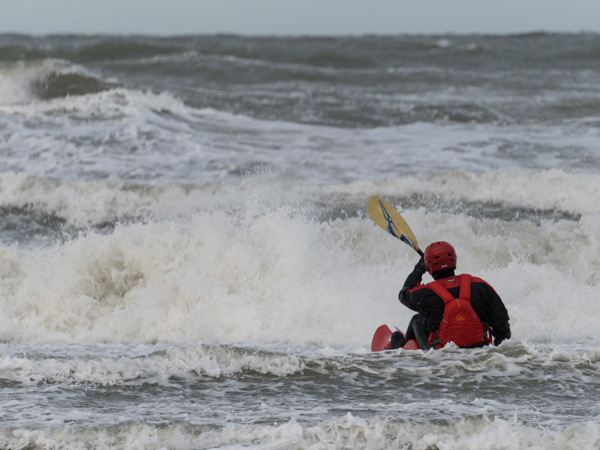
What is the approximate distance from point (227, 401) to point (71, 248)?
410cm

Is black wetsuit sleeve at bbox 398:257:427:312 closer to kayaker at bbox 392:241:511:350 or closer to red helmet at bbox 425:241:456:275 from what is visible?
kayaker at bbox 392:241:511:350

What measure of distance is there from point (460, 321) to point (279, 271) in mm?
3082

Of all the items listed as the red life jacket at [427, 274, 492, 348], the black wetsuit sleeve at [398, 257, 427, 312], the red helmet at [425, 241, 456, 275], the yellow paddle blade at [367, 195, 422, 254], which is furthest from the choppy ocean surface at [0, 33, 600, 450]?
the yellow paddle blade at [367, 195, 422, 254]

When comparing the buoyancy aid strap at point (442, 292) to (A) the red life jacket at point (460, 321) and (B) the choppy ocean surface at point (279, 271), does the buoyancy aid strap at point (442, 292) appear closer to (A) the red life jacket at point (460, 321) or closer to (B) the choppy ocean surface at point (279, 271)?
(A) the red life jacket at point (460, 321)

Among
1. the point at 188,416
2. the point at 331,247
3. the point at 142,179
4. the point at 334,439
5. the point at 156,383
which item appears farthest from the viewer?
the point at 142,179

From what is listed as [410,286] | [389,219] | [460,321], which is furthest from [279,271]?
[460,321]

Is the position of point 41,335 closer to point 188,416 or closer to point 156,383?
point 156,383

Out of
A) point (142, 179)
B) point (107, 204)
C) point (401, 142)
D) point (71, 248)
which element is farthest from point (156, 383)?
point (401, 142)

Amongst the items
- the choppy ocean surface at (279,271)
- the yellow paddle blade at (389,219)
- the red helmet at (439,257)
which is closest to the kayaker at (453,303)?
the red helmet at (439,257)

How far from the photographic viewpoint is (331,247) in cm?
844

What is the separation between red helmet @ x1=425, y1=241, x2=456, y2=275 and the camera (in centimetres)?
493

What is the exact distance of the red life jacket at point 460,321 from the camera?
4945 millimetres

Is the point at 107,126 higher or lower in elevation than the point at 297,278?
higher

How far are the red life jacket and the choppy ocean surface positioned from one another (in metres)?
0.13
